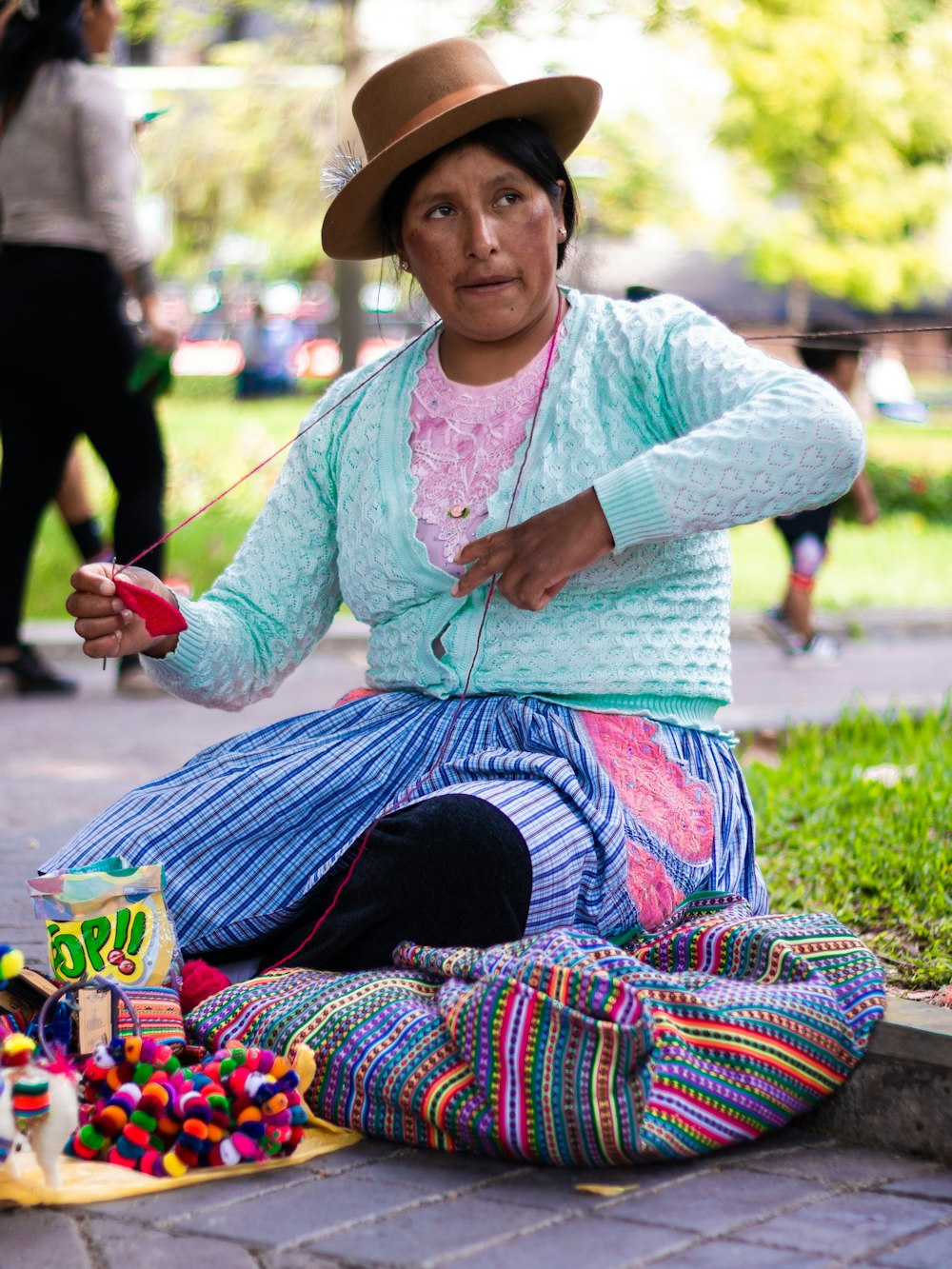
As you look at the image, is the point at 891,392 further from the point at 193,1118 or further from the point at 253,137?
the point at 193,1118

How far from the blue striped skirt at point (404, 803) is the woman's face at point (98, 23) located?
3843mm

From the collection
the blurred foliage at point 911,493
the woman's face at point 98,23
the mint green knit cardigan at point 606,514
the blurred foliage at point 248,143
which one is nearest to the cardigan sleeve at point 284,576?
the mint green knit cardigan at point 606,514

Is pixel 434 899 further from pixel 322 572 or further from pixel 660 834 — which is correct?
pixel 322 572

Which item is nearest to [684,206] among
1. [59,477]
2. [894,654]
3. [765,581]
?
[765,581]

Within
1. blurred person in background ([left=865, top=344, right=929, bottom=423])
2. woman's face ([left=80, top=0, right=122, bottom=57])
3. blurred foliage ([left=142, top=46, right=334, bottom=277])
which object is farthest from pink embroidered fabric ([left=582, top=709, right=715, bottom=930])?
blurred person in background ([left=865, top=344, right=929, bottom=423])

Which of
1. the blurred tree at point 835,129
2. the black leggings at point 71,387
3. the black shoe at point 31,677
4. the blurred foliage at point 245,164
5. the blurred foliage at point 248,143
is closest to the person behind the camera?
the black leggings at point 71,387

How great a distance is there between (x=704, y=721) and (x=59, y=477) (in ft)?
12.7

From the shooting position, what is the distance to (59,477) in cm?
635

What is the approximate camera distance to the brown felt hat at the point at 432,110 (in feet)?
9.55

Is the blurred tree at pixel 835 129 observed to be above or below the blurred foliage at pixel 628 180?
below

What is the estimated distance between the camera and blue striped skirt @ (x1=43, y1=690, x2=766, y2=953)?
9.26ft

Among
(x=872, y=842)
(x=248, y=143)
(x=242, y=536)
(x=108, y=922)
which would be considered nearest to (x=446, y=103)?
(x=108, y=922)

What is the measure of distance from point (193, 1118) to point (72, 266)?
14.4 ft

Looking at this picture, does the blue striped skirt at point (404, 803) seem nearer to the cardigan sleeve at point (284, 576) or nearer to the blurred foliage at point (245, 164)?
the cardigan sleeve at point (284, 576)
